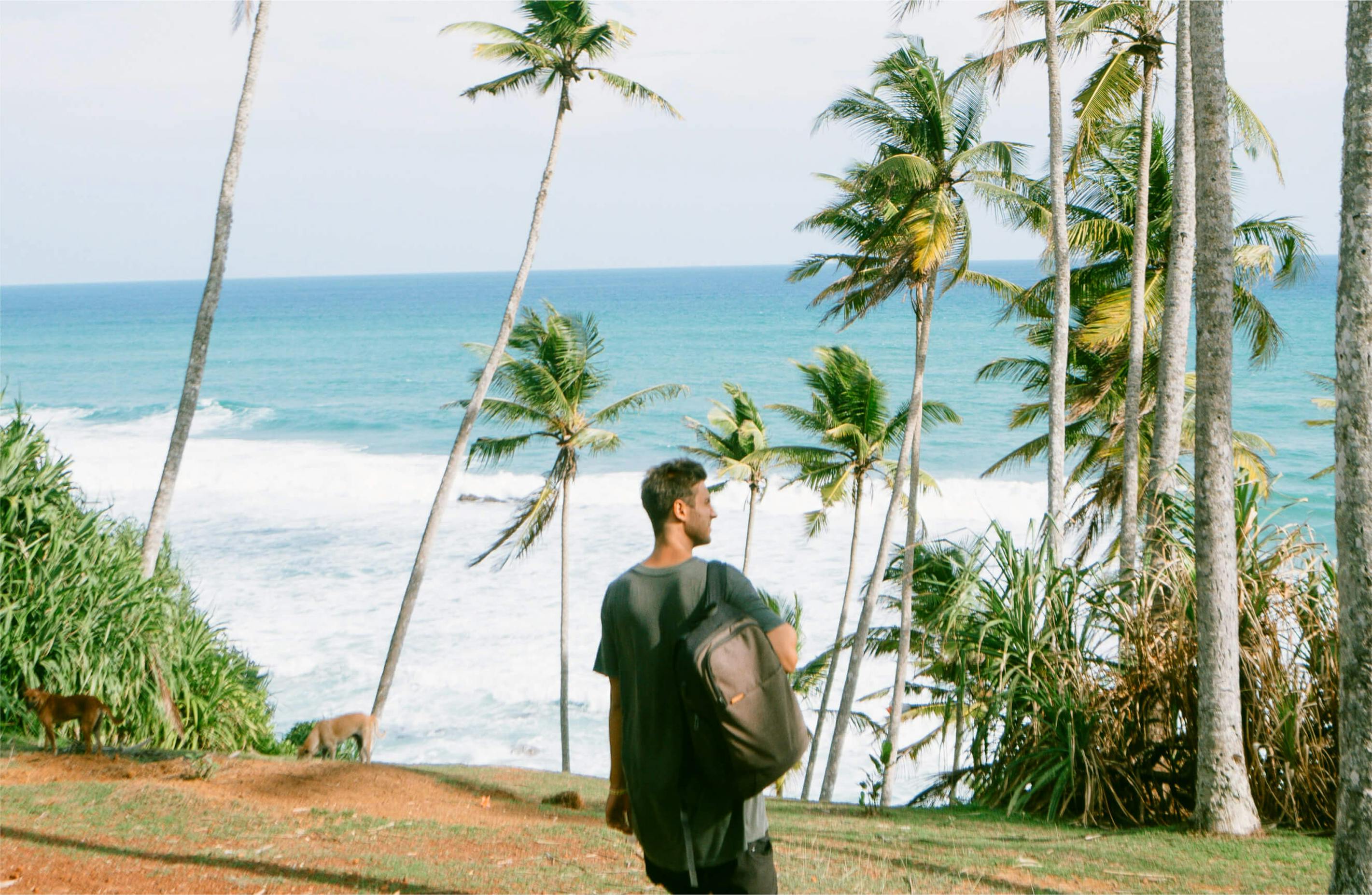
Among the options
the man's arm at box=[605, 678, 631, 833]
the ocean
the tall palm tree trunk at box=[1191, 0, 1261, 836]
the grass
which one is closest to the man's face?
the man's arm at box=[605, 678, 631, 833]

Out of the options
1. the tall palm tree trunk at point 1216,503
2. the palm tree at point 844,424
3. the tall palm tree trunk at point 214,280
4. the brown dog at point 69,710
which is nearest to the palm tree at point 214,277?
the tall palm tree trunk at point 214,280

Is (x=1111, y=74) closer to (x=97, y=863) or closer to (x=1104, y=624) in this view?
(x=1104, y=624)

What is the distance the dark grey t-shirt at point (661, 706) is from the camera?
259 cm

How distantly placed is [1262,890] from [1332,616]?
2.24 metres

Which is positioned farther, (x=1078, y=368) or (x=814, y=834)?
(x=1078, y=368)

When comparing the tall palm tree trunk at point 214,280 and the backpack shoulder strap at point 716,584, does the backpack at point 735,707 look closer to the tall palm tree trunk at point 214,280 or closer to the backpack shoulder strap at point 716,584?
the backpack shoulder strap at point 716,584

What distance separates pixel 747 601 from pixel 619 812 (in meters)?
0.78

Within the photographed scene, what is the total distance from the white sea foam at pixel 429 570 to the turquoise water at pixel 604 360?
4.22m

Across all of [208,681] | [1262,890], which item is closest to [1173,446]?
[1262,890]

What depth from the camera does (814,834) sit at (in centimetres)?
613

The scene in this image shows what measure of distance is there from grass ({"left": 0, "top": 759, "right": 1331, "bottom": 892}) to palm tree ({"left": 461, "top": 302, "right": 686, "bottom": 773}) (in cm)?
1140

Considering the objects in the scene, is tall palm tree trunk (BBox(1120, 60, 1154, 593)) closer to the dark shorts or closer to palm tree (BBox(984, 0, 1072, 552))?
palm tree (BBox(984, 0, 1072, 552))

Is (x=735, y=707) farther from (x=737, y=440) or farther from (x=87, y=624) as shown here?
(x=737, y=440)

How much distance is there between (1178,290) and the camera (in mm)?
9961
